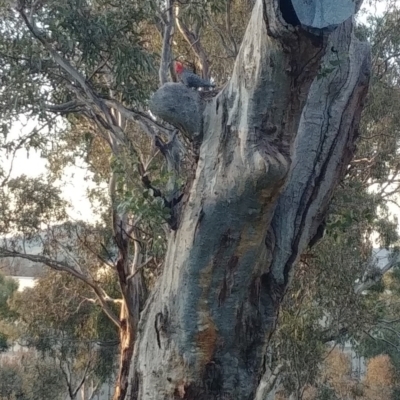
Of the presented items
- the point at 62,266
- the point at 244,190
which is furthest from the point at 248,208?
the point at 62,266

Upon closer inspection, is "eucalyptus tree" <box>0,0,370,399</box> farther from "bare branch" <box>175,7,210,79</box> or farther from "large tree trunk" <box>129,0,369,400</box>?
"bare branch" <box>175,7,210,79</box>

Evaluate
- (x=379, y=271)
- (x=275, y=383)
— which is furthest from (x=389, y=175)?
(x=275, y=383)

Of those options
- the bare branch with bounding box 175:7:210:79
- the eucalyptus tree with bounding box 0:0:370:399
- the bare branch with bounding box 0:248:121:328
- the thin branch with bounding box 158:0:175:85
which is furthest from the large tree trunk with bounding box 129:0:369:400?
the bare branch with bounding box 0:248:121:328

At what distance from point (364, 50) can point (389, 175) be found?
27.5 ft

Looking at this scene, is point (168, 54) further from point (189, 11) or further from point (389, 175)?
point (389, 175)

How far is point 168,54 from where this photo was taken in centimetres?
638

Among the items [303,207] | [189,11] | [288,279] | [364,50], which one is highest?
[189,11]

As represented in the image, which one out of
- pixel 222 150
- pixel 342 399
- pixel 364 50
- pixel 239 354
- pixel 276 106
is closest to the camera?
pixel 276 106

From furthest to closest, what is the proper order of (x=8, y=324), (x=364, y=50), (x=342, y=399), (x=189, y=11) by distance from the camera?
(x=8, y=324)
(x=342, y=399)
(x=189, y=11)
(x=364, y=50)

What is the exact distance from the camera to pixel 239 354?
2.99 m

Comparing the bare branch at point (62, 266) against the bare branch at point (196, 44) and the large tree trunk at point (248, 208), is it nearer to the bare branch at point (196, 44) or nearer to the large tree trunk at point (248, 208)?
the bare branch at point (196, 44)

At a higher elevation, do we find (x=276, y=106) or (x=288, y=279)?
(x=276, y=106)

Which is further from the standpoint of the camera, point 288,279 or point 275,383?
point 275,383

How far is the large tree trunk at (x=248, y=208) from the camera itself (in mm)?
2590
